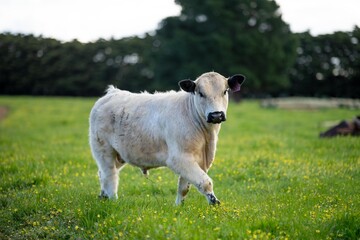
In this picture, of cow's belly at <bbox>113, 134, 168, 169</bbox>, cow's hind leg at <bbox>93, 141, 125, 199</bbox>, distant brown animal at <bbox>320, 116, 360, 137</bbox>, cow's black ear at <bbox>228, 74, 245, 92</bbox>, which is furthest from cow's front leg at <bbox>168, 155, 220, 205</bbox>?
distant brown animal at <bbox>320, 116, 360, 137</bbox>

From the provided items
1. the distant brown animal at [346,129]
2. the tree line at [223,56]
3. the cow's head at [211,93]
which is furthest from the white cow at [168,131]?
the tree line at [223,56]

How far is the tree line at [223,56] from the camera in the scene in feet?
169

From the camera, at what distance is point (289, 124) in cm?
2488

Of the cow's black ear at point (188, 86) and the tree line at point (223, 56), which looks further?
the tree line at point (223, 56)

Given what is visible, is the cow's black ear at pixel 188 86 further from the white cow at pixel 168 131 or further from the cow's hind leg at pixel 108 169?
the cow's hind leg at pixel 108 169

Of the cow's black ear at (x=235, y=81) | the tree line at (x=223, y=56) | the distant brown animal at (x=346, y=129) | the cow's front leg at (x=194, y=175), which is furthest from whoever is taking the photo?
the tree line at (x=223, y=56)

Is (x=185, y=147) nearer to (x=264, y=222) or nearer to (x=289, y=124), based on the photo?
(x=264, y=222)

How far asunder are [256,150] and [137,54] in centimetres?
6663

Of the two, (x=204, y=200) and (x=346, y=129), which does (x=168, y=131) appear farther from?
(x=346, y=129)

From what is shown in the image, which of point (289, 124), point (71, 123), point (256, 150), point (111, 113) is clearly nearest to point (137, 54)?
point (71, 123)

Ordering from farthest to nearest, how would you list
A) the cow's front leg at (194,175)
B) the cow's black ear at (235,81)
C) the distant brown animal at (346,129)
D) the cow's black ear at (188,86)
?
the distant brown animal at (346,129) → the cow's black ear at (235,81) → the cow's black ear at (188,86) → the cow's front leg at (194,175)

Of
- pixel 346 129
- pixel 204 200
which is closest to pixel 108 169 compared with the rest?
pixel 204 200

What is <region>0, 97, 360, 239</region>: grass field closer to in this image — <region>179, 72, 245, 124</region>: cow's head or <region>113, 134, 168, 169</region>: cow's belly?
<region>113, 134, 168, 169</region>: cow's belly

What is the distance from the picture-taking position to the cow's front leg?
7.57 meters
